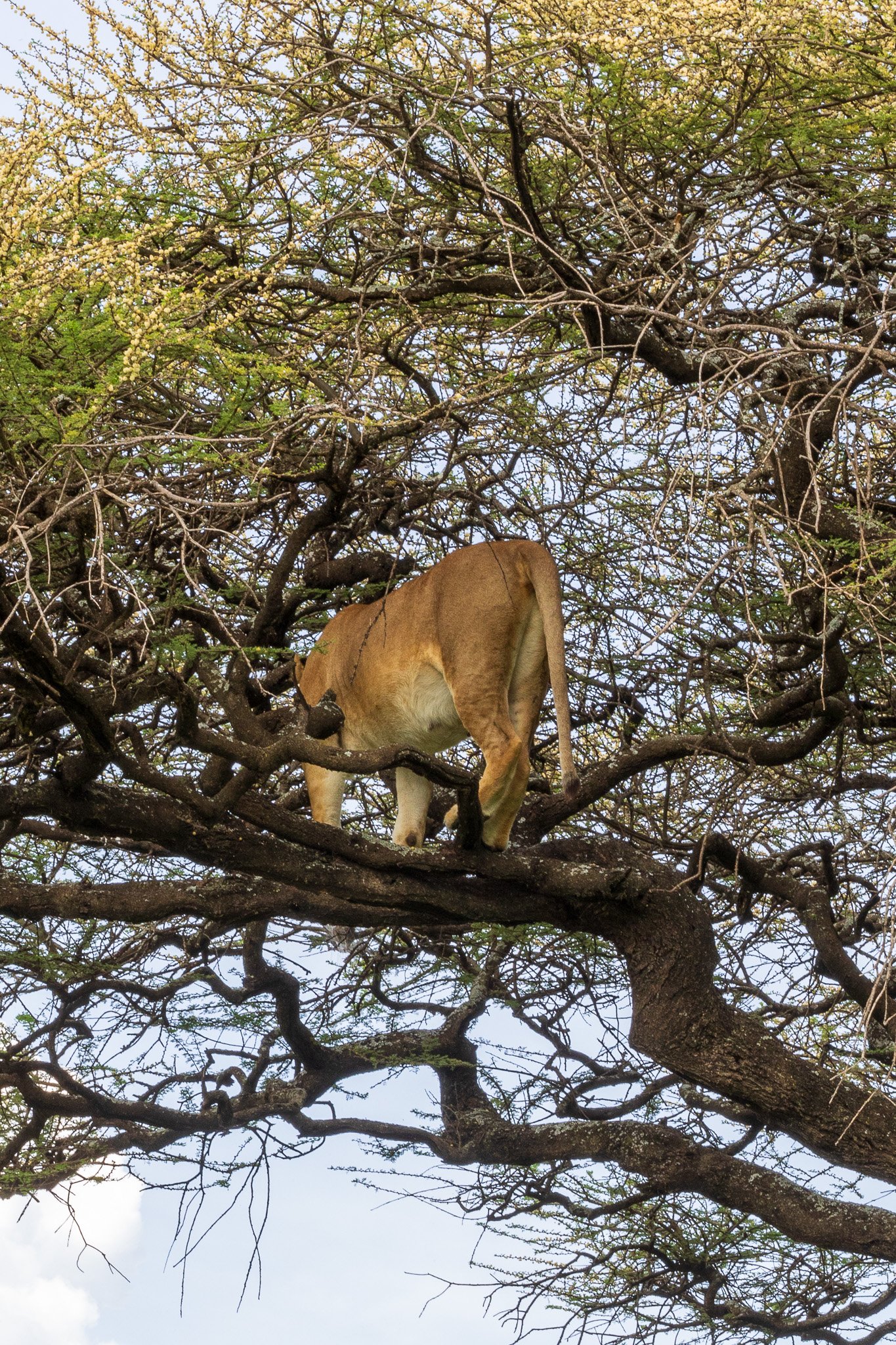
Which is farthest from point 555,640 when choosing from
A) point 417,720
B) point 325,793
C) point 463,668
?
point 325,793

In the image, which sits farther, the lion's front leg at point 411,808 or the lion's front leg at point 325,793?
the lion's front leg at point 411,808

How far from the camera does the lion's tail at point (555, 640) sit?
492 centimetres

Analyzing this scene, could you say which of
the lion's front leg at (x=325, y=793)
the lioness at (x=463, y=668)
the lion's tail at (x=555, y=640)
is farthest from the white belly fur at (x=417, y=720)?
the lion's tail at (x=555, y=640)

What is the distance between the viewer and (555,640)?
511 cm

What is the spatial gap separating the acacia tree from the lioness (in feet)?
0.89

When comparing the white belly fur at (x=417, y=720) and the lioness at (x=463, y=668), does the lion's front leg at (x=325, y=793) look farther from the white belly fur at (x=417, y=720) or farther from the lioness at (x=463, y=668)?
the white belly fur at (x=417, y=720)

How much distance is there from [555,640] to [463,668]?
349mm

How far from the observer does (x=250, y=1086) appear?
7406 mm

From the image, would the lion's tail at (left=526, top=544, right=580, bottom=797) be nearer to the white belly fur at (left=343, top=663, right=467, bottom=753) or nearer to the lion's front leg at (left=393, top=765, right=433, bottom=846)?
the white belly fur at (left=343, top=663, right=467, bottom=753)

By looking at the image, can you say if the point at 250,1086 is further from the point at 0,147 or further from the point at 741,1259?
the point at 0,147

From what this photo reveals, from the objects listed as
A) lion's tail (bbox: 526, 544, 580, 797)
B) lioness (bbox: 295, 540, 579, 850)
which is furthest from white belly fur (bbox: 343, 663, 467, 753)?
lion's tail (bbox: 526, 544, 580, 797)

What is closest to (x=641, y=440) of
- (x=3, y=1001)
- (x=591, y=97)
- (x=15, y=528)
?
(x=591, y=97)

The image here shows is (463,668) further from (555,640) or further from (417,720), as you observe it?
(417,720)

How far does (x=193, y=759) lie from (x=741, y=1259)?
3.61 meters
